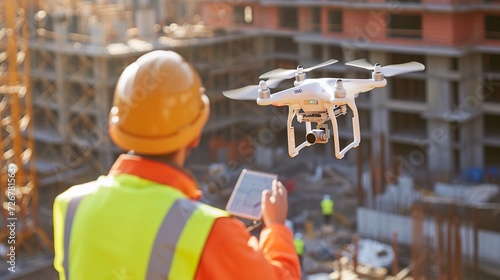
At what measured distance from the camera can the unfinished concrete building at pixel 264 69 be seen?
1631 cm

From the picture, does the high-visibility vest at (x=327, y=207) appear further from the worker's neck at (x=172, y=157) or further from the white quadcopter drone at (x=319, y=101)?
the worker's neck at (x=172, y=157)

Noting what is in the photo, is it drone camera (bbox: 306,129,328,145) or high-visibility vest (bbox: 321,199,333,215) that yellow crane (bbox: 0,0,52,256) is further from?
drone camera (bbox: 306,129,328,145)

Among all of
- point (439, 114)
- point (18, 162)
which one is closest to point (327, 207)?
point (439, 114)

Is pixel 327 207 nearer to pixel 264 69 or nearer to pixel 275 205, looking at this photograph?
pixel 264 69

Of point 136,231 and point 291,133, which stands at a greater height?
point 291,133

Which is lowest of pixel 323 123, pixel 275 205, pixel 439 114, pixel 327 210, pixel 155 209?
pixel 327 210

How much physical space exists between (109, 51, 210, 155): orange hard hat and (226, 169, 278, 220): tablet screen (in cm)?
31

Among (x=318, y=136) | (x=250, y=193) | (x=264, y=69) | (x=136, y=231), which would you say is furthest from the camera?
(x=264, y=69)

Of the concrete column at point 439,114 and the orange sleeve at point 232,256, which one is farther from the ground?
the orange sleeve at point 232,256

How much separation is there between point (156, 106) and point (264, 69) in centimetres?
1728

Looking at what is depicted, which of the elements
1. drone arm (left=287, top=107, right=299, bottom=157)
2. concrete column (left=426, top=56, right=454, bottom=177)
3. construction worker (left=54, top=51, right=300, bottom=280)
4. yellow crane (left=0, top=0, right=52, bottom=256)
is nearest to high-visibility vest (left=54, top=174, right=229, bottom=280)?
construction worker (left=54, top=51, right=300, bottom=280)

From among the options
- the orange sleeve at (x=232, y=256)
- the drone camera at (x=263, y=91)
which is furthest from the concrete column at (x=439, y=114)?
the orange sleeve at (x=232, y=256)

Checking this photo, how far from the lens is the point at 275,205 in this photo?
2.12 m

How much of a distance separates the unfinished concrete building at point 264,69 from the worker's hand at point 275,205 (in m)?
13.3
